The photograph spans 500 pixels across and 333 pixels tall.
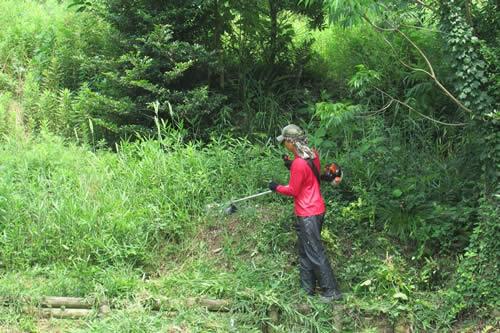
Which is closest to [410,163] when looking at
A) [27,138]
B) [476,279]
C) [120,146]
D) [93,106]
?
[476,279]

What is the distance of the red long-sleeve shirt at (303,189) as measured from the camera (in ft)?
19.8

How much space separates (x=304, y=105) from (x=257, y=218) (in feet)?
9.51

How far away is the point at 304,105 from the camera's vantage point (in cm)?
939

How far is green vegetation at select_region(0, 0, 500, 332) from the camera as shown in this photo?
593 cm

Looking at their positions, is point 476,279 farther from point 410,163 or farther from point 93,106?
point 93,106

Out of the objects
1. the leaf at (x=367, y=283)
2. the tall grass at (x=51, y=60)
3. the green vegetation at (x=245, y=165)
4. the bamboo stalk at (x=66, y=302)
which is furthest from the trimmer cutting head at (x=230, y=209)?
the tall grass at (x=51, y=60)

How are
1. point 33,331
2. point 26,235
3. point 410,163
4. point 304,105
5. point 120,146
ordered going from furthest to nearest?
point 304,105 < point 120,146 < point 410,163 < point 26,235 < point 33,331

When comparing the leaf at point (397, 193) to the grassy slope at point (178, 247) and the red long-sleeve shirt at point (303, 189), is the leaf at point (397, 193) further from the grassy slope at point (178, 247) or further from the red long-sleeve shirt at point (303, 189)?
the red long-sleeve shirt at point (303, 189)

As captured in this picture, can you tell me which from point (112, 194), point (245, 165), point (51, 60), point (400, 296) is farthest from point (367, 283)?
point (51, 60)

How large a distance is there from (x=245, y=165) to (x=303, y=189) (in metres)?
1.84

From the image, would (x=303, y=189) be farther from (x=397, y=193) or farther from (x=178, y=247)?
(x=178, y=247)

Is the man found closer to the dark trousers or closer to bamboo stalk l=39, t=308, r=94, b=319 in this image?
the dark trousers

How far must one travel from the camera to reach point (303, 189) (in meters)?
6.14

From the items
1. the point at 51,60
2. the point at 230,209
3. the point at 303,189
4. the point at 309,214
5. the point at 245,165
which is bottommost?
the point at 230,209
